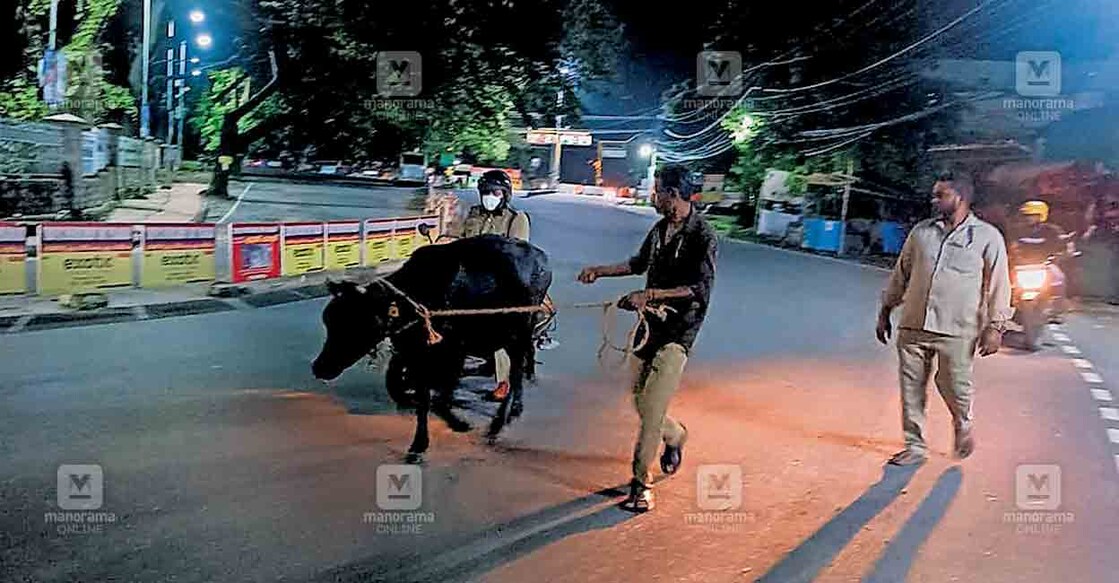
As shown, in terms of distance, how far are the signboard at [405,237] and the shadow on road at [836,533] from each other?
1446 cm

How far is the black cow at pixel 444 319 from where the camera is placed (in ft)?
22.3

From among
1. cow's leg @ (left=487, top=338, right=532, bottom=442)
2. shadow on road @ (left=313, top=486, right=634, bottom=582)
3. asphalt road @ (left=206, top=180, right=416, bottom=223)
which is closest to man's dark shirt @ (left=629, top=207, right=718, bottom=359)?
shadow on road @ (left=313, top=486, right=634, bottom=582)

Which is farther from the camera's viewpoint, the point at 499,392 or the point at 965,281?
the point at 499,392

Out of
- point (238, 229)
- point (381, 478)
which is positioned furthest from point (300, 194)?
point (381, 478)

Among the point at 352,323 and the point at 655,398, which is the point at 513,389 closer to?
the point at 352,323

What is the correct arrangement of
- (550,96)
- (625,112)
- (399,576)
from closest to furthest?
1. (399,576)
2. (550,96)
3. (625,112)

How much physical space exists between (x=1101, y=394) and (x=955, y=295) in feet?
14.1

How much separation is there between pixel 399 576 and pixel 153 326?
8.44 metres

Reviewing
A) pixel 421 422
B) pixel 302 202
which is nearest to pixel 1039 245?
pixel 421 422

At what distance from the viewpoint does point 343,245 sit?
1830 centimetres

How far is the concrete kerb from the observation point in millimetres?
12164

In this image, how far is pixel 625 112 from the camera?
58.1 m

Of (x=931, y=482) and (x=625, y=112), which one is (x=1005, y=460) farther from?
(x=625, y=112)

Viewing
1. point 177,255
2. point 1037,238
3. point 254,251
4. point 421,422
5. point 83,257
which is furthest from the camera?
point 254,251
